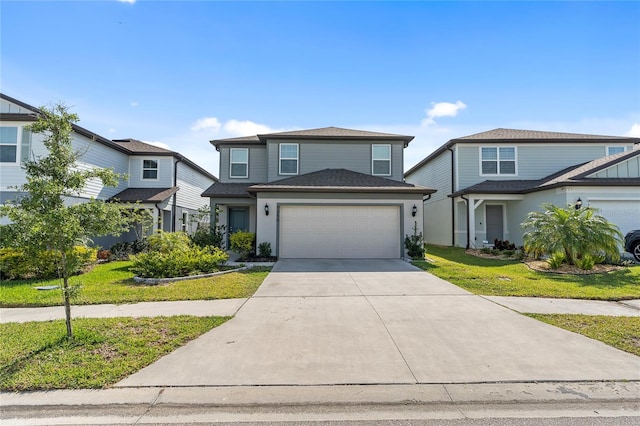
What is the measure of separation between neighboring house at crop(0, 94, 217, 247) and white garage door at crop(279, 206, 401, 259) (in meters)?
5.78

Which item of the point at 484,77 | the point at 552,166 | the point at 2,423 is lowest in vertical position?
the point at 2,423

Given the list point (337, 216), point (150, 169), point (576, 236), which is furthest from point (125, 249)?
point (576, 236)

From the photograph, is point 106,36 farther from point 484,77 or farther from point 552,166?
point 552,166

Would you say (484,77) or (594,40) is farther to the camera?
(484,77)

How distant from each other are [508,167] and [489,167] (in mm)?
978

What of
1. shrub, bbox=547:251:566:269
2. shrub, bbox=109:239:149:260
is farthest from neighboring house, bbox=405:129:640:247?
shrub, bbox=109:239:149:260

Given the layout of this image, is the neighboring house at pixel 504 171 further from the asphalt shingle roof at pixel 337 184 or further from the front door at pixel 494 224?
the asphalt shingle roof at pixel 337 184

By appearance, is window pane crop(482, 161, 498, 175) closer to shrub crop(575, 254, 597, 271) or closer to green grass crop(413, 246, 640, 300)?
green grass crop(413, 246, 640, 300)

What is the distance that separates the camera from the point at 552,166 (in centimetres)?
1634

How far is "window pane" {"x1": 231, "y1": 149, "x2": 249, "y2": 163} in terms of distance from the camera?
16.2 metres

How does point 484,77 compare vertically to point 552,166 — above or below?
above

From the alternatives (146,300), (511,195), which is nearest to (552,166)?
(511,195)

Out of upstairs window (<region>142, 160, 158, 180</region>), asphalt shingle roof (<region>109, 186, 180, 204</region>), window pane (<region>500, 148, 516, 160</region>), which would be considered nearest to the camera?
asphalt shingle roof (<region>109, 186, 180, 204</region>)

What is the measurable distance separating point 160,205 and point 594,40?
59.1 ft
